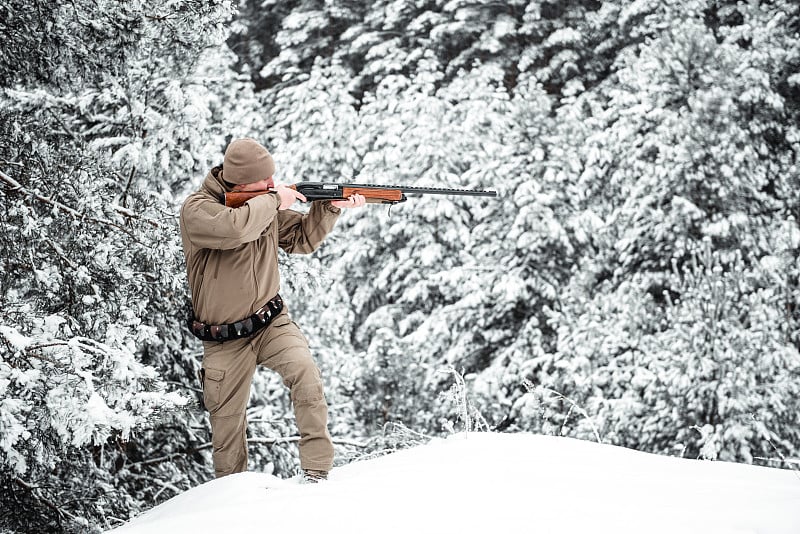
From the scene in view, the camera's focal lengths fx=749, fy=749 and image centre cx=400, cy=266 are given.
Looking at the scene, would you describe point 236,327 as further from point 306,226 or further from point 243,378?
point 306,226

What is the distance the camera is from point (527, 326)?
1491 centimetres

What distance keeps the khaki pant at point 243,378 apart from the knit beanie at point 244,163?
0.72 m

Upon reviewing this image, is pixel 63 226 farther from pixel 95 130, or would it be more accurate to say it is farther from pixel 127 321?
pixel 95 130

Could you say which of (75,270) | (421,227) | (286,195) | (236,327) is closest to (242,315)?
(236,327)

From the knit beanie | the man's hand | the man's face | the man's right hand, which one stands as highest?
the knit beanie

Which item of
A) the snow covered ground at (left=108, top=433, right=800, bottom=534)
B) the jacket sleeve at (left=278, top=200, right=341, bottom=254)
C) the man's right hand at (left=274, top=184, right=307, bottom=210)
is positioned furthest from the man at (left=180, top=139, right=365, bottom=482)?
the snow covered ground at (left=108, top=433, right=800, bottom=534)

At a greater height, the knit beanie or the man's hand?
the knit beanie

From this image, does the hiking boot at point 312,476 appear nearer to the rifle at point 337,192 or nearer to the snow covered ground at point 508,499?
the snow covered ground at point 508,499

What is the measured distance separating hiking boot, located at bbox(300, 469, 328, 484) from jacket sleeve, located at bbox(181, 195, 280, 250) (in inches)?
44.0

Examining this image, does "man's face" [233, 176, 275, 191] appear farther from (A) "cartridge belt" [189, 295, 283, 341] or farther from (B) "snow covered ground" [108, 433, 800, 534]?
(B) "snow covered ground" [108, 433, 800, 534]

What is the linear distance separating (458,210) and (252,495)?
14752 millimetres

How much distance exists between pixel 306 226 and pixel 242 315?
27.2 inches

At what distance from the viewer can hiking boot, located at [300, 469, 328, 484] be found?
3.43m

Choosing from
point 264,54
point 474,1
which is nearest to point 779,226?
point 474,1
